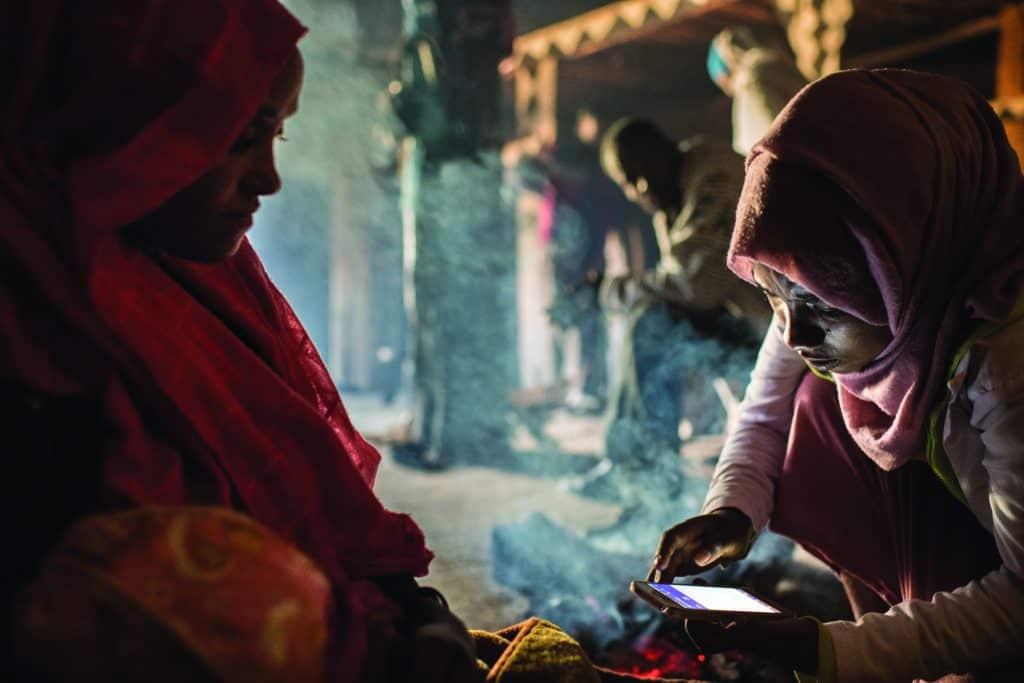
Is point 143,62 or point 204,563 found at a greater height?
point 143,62

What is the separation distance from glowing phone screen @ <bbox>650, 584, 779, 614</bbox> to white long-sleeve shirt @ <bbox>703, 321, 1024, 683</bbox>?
0.56ft

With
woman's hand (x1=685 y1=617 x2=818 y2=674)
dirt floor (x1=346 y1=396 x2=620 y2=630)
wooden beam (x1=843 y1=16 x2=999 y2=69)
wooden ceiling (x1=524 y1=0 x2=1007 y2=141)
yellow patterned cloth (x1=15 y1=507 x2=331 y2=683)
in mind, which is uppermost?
wooden ceiling (x1=524 y1=0 x2=1007 y2=141)

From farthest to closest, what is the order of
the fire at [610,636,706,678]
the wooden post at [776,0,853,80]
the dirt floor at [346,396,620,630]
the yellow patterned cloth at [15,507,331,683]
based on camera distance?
the wooden post at [776,0,853,80] → the dirt floor at [346,396,620,630] → the fire at [610,636,706,678] → the yellow patterned cloth at [15,507,331,683]

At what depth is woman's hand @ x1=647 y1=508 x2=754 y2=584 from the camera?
191cm

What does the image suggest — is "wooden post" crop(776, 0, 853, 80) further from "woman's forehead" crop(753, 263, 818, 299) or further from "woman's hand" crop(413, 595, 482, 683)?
"woman's hand" crop(413, 595, 482, 683)

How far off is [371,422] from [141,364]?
8809 millimetres

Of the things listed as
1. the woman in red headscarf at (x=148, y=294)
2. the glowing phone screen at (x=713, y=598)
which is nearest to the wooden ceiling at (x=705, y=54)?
the glowing phone screen at (x=713, y=598)

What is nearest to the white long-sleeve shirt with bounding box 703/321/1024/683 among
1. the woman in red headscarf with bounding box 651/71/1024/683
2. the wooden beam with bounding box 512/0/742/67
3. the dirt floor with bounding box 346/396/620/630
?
the woman in red headscarf with bounding box 651/71/1024/683

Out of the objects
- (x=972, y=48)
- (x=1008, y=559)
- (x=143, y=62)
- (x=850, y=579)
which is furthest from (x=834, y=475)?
(x=972, y=48)

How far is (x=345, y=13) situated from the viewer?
41.0ft

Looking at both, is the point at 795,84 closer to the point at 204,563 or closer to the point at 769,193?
the point at 769,193

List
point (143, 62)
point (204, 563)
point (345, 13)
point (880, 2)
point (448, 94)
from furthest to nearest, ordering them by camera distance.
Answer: point (345, 13), point (448, 94), point (880, 2), point (143, 62), point (204, 563)

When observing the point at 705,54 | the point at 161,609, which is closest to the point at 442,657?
the point at 161,609

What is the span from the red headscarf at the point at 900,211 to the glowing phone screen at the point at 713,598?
1.79 feet
